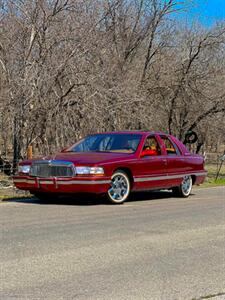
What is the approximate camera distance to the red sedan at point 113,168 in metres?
11.4

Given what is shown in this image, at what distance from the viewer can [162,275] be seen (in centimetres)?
606

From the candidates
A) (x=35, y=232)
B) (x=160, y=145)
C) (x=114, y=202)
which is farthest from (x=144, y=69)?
(x=35, y=232)

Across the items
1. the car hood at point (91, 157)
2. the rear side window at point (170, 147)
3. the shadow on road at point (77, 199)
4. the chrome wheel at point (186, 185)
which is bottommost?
the shadow on road at point (77, 199)

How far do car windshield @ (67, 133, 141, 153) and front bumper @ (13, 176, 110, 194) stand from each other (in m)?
1.30

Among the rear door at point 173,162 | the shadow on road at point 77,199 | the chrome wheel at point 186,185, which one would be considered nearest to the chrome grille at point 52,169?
the shadow on road at point 77,199

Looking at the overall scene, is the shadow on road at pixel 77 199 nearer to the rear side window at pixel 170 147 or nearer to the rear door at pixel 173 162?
the rear door at pixel 173 162

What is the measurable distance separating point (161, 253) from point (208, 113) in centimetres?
1776

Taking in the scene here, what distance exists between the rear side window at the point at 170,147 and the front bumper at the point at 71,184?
2814 millimetres

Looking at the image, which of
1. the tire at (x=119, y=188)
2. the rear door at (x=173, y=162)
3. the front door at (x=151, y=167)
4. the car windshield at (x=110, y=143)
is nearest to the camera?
the tire at (x=119, y=188)

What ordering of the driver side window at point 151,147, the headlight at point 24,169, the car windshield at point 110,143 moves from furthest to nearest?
the driver side window at point 151,147 < the car windshield at point 110,143 < the headlight at point 24,169

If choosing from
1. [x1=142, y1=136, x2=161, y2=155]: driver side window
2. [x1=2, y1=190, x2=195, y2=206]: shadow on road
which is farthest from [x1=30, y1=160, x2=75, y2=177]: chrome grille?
[x1=142, y1=136, x2=161, y2=155]: driver side window

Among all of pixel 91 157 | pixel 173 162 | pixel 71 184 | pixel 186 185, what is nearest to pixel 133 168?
pixel 91 157

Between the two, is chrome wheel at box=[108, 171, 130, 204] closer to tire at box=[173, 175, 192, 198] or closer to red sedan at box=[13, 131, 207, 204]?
→ red sedan at box=[13, 131, 207, 204]

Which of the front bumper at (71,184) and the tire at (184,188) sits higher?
the front bumper at (71,184)
